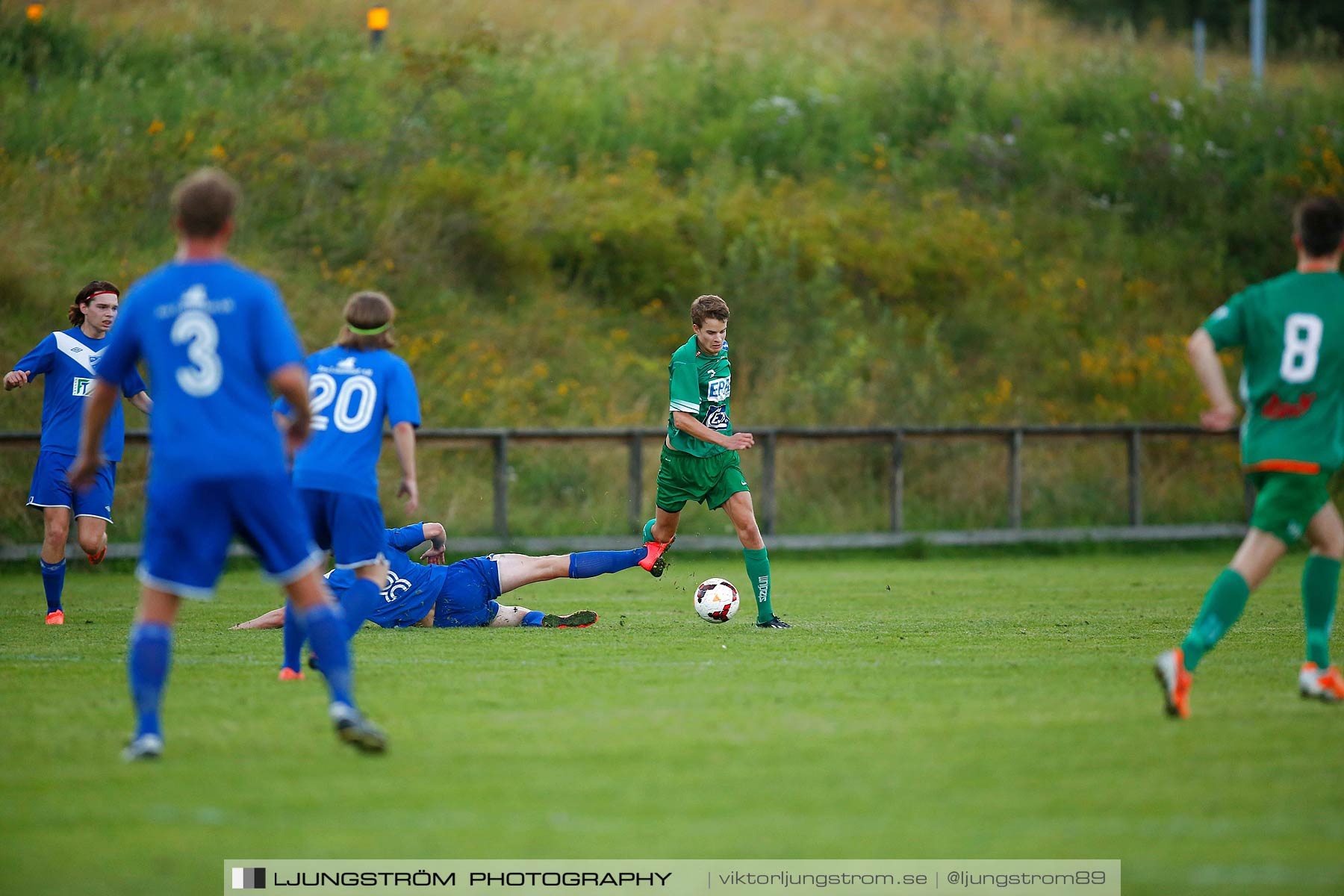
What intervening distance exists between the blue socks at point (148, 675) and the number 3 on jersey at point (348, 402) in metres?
1.83

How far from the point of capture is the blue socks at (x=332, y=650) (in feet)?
19.0

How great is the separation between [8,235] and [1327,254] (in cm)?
1688

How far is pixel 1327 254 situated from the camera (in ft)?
22.3

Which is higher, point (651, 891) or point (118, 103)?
point (118, 103)

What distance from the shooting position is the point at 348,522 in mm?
7254

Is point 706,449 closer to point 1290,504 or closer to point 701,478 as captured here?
point 701,478

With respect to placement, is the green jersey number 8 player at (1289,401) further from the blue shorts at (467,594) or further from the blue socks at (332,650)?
the blue shorts at (467,594)

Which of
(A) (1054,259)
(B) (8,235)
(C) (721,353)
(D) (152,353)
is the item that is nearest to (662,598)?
(C) (721,353)

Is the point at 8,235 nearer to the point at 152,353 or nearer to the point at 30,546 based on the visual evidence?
the point at 30,546

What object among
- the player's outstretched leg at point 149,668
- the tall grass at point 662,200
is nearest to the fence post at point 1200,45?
the tall grass at point 662,200

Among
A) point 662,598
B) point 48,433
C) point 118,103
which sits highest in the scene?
point 118,103

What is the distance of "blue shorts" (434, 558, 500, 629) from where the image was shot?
10.2m

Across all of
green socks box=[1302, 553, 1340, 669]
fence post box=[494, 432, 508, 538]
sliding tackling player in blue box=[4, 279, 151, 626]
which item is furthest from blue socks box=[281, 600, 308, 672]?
fence post box=[494, 432, 508, 538]

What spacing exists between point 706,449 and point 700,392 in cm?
42
